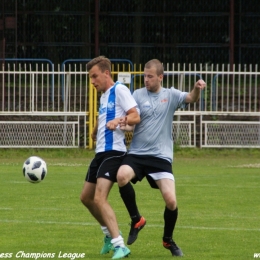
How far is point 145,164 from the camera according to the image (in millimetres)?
9078

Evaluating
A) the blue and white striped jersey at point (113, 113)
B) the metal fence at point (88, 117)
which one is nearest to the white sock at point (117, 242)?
the blue and white striped jersey at point (113, 113)

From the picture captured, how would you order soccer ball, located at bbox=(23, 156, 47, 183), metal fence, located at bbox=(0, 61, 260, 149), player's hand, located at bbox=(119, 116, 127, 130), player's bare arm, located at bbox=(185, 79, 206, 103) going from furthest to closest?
metal fence, located at bbox=(0, 61, 260, 149)
soccer ball, located at bbox=(23, 156, 47, 183)
player's bare arm, located at bbox=(185, 79, 206, 103)
player's hand, located at bbox=(119, 116, 127, 130)

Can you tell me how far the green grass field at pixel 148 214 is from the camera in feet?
30.6

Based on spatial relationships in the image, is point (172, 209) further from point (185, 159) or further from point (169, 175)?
point (185, 159)

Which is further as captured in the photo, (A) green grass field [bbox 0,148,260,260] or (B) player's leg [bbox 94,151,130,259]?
(A) green grass field [bbox 0,148,260,260]

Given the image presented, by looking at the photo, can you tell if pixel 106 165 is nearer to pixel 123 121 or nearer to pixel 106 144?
pixel 106 144

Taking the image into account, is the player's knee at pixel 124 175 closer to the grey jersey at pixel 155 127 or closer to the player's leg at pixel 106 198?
the player's leg at pixel 106 198

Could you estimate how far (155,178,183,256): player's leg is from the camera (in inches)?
349

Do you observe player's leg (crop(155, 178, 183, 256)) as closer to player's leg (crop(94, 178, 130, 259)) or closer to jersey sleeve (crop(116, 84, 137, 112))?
player's leg (crop(94, 178, 130, 259))

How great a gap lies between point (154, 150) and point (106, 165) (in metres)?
0.56

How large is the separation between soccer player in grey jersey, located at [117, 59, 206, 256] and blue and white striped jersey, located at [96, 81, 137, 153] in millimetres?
237

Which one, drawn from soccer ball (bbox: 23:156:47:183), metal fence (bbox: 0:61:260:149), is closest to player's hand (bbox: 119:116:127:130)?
soccer ball (bbox: 23:156:47:183)

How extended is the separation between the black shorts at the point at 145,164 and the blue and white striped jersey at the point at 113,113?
16 centimetres

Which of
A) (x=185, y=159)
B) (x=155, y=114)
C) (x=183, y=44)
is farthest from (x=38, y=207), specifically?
(x=183, y=44)
